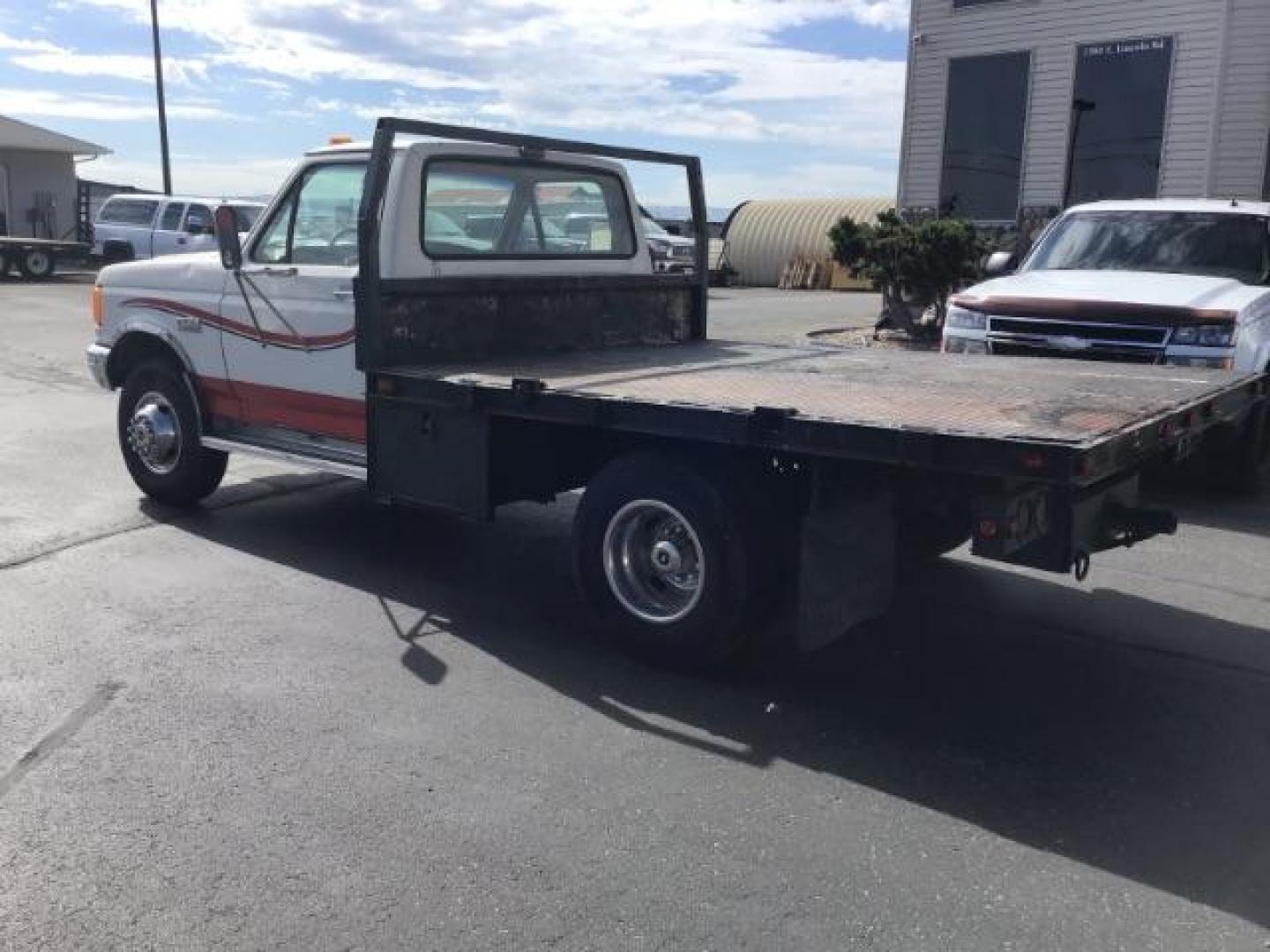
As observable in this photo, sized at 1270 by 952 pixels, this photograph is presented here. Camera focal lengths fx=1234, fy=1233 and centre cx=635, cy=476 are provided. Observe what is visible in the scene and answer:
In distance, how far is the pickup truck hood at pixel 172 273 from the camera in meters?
6.82

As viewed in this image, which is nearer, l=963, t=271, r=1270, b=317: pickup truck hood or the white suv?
the white suv

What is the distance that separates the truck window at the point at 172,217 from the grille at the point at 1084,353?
20.7 metres

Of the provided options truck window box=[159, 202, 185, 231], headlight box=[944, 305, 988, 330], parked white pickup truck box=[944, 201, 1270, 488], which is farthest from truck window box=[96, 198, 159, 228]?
headlight box=[944, 305, 988, 330]

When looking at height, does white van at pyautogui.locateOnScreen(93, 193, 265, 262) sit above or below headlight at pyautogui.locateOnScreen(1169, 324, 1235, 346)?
above

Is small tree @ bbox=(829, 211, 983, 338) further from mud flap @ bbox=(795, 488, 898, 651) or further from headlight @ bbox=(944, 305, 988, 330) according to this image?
mud flap @ bbox=(795, 488, 898, 651)

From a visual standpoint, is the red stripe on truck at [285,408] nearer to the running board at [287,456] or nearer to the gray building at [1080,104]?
the running board at [287,456]

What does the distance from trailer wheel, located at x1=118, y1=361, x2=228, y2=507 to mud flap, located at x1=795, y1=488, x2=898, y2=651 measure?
13.7ft

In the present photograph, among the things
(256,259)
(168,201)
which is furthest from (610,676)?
(168,201)

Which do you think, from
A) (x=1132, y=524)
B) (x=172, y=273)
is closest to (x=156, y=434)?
(x=172, y=273)

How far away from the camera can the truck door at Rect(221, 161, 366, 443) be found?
6.11m

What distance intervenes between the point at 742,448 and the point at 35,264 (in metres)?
27.8

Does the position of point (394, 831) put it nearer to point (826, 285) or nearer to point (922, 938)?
point (922, 938)

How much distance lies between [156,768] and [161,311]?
3.86 metres

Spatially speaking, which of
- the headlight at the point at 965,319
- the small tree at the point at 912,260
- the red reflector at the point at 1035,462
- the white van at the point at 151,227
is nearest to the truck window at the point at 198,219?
the white van at the point at 151,227
